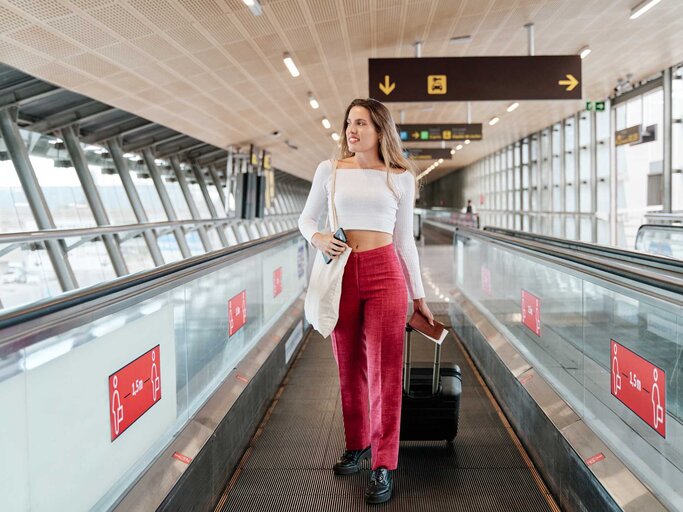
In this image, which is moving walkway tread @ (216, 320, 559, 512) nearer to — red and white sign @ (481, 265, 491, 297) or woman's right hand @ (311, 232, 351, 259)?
woman's right hand @ (311, 232, 351, 259)

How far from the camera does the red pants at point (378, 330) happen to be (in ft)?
8.18

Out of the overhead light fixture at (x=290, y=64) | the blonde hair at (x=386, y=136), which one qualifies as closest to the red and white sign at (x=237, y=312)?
the blonde hair at (x=386, y=136)

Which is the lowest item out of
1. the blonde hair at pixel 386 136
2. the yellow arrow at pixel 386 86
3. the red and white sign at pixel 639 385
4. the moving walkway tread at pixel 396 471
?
the moving walkway tread at pixel 396 471

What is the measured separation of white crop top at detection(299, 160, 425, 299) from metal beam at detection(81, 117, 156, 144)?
1233 cm

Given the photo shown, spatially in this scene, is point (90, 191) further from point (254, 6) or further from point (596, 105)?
point (596, 105)

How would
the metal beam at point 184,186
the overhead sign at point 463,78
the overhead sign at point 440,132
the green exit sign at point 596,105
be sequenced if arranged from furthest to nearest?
the metal beam at point 184,186, the overhead sign at point 440,132, the green exit sign at point 596,105, the overhead sign at point 463,78

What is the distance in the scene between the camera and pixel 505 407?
3535mm

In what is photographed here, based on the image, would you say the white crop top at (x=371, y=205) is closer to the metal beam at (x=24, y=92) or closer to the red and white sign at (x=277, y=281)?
the red and white sign at (x=277, y=281)

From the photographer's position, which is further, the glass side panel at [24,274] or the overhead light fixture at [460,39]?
the overhead light fixture at [460,39]

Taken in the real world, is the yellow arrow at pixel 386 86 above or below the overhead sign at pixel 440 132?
below

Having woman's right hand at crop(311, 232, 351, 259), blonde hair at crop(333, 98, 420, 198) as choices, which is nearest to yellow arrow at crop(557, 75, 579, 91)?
blonde hair at crop(333, 98, 420, 198)

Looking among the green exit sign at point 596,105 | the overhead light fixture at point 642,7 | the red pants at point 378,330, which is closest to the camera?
the red pants at point 378,330

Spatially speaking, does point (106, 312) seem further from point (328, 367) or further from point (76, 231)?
point (76, 231)

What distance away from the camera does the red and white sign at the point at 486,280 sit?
5.08 m
